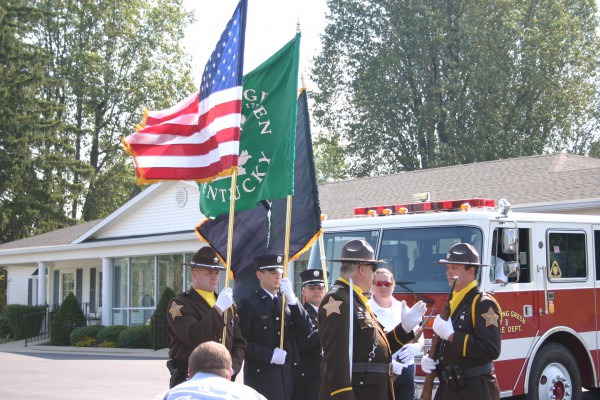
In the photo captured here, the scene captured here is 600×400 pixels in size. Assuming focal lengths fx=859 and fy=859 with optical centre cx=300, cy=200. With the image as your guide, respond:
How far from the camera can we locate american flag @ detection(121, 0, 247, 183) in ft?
25.4

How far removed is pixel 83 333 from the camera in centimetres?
2992

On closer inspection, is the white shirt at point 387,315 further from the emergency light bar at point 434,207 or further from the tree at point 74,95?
the tree at point 74,95

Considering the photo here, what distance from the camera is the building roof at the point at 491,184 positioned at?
1966 centimetres

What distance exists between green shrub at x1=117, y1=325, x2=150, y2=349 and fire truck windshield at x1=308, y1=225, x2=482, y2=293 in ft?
60.2

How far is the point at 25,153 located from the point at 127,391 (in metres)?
34.2

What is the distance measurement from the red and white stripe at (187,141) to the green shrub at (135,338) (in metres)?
20.4

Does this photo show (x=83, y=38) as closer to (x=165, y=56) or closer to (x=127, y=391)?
(x=165, y=56)

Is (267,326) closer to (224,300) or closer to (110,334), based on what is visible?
(224,300)

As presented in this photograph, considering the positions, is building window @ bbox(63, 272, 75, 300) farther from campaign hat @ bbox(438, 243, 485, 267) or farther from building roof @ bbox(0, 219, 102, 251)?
campaign hat @ bbox(438, 243, 485, 267)

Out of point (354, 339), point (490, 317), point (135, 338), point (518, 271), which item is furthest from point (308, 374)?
point (135, 338)

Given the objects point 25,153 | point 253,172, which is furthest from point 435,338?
point 25,153

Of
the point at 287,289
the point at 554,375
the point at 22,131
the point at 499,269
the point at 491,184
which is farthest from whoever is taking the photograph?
the point at 22,131

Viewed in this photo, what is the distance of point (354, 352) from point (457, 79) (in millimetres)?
34495

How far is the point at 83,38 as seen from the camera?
53562 millimetres
